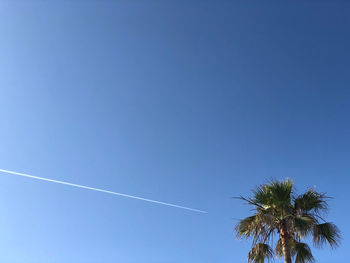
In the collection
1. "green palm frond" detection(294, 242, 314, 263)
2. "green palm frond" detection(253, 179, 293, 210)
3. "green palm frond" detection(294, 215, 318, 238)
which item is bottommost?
"green palm frond" detection(294, 242, 314, 263)

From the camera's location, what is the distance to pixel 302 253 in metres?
13.2

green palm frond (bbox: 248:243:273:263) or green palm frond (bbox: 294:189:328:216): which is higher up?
green palm frond (bbox: 294:189:328:216)

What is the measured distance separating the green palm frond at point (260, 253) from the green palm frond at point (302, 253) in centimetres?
125

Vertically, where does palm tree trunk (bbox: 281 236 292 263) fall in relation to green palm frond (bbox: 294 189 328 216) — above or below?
below

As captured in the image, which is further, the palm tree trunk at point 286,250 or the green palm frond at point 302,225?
the green palm frond at point 302,225

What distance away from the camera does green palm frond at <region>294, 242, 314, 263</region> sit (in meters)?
13.1

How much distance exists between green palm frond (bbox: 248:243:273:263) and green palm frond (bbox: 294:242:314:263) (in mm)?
1251

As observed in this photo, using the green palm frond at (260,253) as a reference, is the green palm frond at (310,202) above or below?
above

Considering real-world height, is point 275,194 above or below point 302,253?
above

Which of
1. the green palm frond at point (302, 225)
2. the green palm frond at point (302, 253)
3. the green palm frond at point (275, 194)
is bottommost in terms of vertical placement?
the green palm frond at point (302, 253)

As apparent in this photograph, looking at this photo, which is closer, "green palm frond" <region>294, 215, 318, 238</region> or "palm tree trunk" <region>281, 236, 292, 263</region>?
"palm tree trunk" <region>281, 236, 292, 263</region>

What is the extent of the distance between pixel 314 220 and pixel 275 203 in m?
2.01

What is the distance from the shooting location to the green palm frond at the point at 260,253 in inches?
549

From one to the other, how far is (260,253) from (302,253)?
1922 mm
